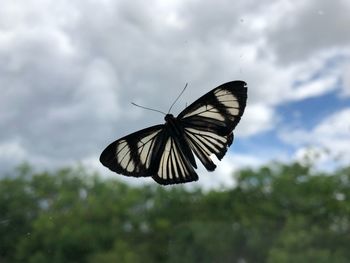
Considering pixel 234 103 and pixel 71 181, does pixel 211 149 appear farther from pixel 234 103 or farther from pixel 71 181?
pixel 71 181

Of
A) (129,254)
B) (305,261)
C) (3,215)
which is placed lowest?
(305,261)

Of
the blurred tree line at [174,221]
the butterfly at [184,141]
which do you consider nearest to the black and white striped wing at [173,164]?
the butterfly at [184,141]

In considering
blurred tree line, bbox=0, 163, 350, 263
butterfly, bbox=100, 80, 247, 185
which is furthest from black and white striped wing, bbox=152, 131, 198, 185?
blurred tree line, bbox=0, 163, 350, 263

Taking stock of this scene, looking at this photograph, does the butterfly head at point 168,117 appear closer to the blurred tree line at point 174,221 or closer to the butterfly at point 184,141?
the butterfly at point 184,141

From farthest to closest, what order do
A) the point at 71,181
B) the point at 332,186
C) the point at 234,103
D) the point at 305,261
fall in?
the point at 332,186
the point at 71,181
the point at 305,261
the point at 234,103

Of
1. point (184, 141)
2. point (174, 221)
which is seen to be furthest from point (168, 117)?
point (174, 221)

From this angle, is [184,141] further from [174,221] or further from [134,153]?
[174,221]

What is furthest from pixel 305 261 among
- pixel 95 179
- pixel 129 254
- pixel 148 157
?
pixel 148 157
